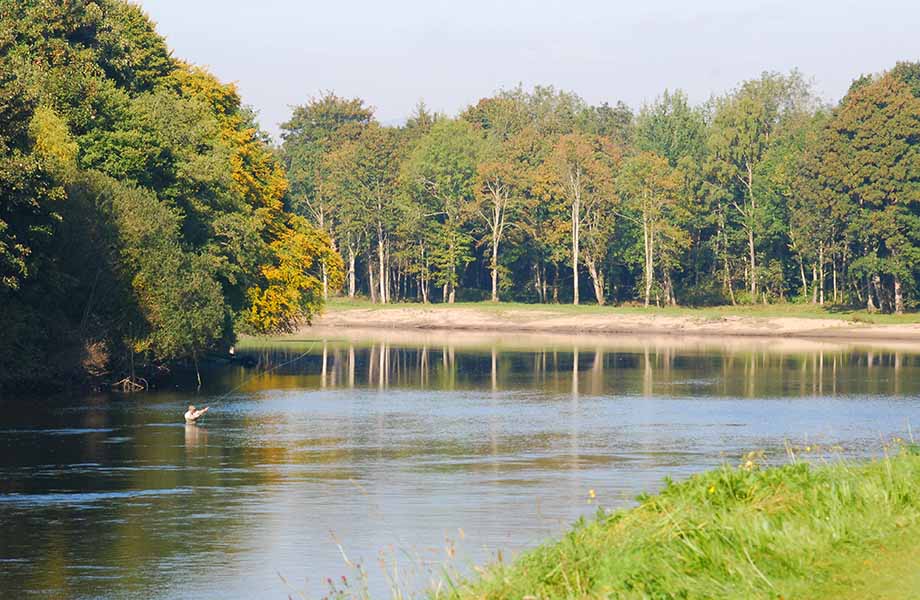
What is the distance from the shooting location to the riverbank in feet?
353

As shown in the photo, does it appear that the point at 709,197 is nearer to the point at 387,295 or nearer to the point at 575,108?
the point at 387,295

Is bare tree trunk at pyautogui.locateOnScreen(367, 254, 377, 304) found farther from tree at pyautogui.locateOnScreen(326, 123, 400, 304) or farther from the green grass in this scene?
the green grass

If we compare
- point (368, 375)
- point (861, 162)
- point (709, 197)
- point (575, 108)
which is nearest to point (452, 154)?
point (709, 197)

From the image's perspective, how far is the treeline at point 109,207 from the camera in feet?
158

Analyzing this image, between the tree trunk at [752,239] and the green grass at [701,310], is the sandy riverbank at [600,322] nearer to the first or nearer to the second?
the green grass at [701,310]

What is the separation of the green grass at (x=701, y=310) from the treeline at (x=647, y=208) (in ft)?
7.65

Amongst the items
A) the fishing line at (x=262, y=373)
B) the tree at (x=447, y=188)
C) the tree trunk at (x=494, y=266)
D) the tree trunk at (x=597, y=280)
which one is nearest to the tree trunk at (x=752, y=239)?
the tree trunk at (x=597, y=280)

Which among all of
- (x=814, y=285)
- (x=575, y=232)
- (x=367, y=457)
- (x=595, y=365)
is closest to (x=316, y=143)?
(x=575, y=232)

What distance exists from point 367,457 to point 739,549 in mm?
24819

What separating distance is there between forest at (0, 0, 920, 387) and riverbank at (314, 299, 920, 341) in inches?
146

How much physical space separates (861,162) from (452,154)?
3960 cm

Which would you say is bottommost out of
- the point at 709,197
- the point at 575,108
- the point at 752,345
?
the point at 752,345

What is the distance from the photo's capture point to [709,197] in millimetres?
127688

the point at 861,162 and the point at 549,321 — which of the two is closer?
the point at 861,162
